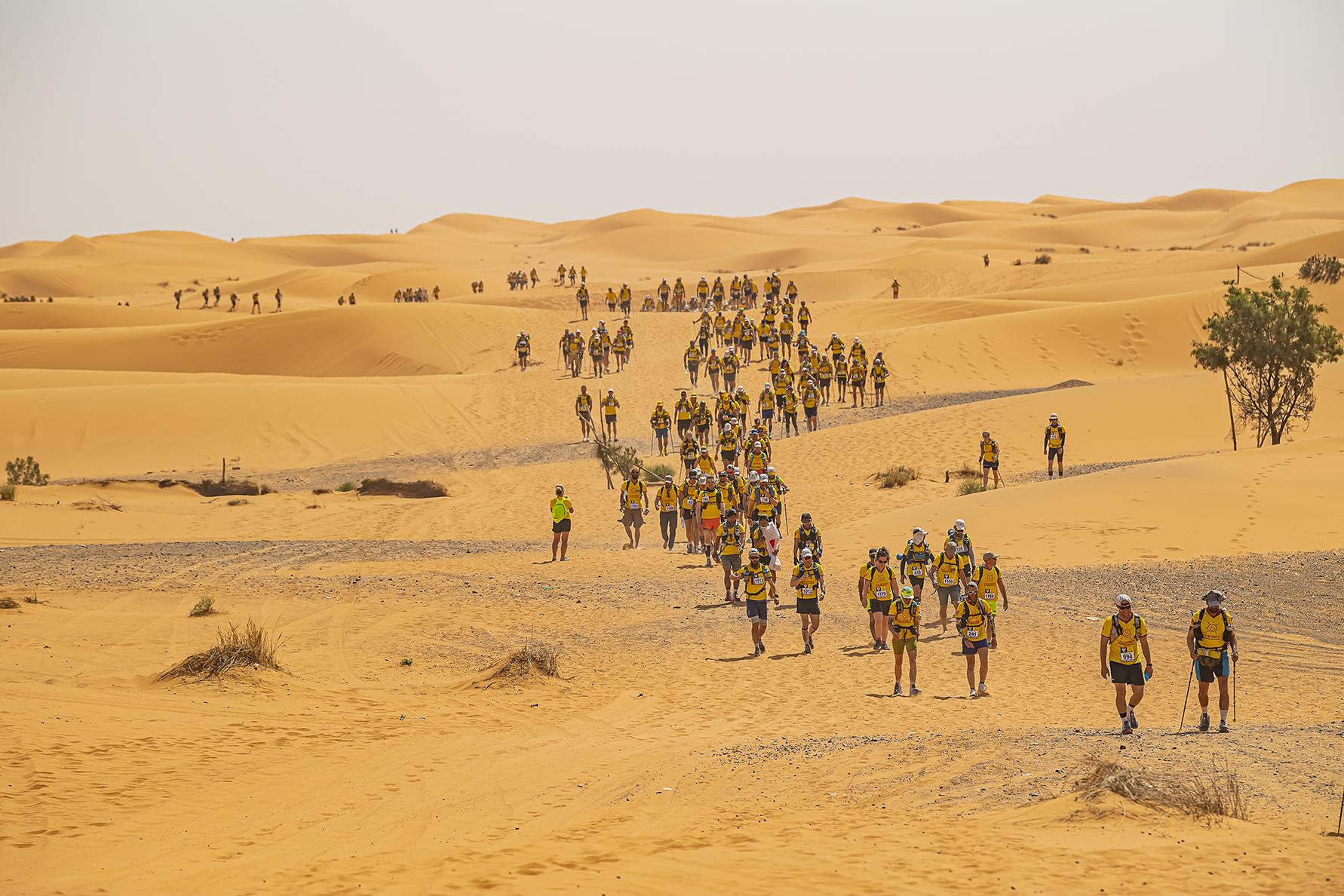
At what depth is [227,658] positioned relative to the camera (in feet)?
41.9

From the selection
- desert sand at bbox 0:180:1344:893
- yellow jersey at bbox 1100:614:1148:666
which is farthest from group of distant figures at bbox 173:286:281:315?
yellow jersey at bbox 1100:614:1148:666

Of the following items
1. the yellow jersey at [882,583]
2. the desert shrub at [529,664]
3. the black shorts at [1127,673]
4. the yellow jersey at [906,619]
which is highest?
the yellow jersey at [882,583]

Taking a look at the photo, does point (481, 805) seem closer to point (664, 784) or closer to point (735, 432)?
point (664, 784)

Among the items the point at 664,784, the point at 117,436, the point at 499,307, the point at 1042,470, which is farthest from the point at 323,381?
the point at 664,784

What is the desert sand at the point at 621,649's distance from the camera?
7.99m

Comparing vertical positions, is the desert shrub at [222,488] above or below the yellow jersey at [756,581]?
above

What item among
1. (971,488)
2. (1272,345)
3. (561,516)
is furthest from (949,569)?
Answer: (1272,345)

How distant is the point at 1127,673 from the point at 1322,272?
4319 cm

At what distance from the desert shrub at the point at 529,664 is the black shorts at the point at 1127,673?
19.4 ft

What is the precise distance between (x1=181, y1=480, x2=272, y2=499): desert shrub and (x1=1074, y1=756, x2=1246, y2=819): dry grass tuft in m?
23.0

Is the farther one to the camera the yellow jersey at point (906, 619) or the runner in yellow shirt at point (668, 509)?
the runner in yellow shirt at point (668, 509)

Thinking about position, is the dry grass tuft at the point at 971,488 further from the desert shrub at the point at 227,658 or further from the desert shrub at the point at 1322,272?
the desert shrub at the point at 1322,272

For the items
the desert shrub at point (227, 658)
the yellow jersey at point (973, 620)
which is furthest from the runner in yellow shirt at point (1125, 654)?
the desert shrub at point (227, 658)

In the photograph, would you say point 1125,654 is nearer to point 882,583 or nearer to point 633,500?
point 882,583
